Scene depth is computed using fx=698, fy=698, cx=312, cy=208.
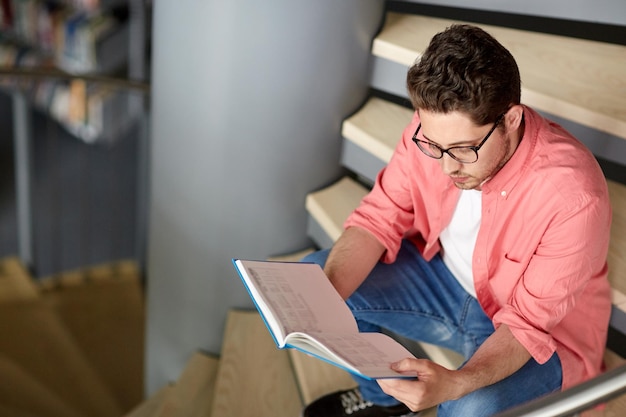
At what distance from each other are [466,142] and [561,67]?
750mm

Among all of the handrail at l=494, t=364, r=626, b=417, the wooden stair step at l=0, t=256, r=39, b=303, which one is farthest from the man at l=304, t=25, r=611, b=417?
the wooden stair step at l=0, t=256, r=39, b=303

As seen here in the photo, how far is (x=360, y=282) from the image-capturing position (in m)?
1.54

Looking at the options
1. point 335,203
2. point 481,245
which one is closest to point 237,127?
point 335,203

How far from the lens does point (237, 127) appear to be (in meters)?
2.15

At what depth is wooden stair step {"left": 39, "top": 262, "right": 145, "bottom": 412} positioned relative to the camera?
3869mm

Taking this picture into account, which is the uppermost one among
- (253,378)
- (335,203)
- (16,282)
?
(335,203)

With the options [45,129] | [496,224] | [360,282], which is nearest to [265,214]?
[360,282]

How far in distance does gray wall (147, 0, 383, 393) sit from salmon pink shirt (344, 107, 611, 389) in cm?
65

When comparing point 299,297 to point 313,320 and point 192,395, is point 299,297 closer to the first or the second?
point 313,320

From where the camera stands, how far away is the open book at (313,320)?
44.1 inches

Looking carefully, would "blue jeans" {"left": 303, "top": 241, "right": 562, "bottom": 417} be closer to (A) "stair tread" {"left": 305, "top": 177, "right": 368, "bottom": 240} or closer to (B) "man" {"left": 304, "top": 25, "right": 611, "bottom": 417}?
(B) "man" {"left": 304, "top": 25, "right": 611, "bottom": 417}

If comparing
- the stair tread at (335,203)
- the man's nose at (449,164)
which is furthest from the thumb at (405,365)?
the stair tread at (335,203)

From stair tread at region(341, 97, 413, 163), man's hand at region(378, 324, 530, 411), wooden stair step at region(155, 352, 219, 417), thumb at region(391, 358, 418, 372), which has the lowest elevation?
wooden stair step at region(155, 352, 219, 417)

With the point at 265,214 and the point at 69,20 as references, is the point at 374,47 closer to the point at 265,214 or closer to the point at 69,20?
the point at 265,214
